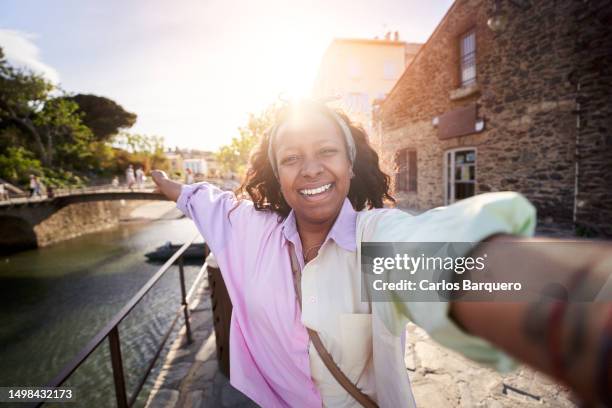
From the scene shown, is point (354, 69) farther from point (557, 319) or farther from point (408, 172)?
point (557, 319)

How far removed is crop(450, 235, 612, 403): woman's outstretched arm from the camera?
35 centimetres

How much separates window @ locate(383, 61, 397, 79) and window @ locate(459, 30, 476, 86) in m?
19.5

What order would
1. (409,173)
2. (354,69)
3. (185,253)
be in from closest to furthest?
1. (409,173)
2. (185,253)
3. (354,69)

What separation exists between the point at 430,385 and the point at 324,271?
2.23 meters

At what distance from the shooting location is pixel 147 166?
4303 centimetres

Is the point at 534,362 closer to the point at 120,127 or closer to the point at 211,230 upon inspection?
the point at 211,230

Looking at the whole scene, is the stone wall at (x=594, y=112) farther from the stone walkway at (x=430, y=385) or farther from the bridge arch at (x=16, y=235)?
the bridge arch at (x=16, y=235)

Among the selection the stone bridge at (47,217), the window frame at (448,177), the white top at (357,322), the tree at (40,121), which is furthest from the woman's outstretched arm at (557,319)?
the tree at (40,121)

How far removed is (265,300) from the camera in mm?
1138

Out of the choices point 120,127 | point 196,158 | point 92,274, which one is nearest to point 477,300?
point 92,274

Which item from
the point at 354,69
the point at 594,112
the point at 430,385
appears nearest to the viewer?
the point at 430,385

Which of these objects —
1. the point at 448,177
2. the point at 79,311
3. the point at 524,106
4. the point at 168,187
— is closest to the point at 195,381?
the point at 168,187

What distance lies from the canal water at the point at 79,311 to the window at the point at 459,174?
9.98m

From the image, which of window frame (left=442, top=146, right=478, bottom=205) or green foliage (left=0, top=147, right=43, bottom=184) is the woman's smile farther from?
green foliage (left=0, top=147, right=43, bottom=184)
